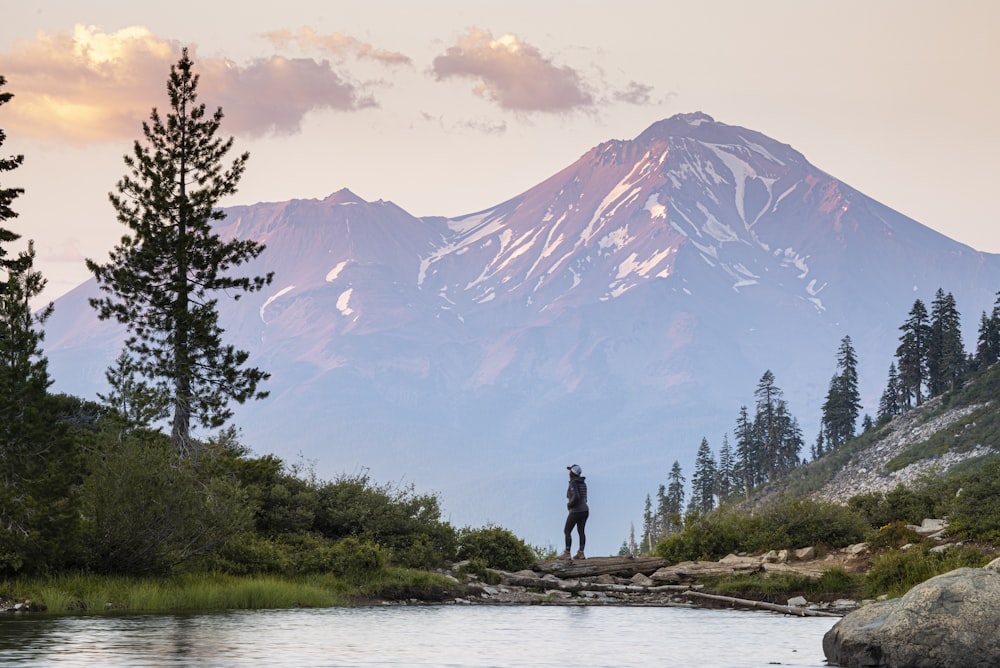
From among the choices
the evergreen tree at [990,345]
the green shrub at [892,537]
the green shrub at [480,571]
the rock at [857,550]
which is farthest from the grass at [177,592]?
the evergreen tree at [990,345]

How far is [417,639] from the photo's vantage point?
23938 mm

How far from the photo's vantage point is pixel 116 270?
4566cm

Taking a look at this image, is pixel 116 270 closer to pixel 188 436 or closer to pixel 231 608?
pixel 188 436

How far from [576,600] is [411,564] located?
A: 573cm

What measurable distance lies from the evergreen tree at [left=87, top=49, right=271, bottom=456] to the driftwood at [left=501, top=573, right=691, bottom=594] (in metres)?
14.0

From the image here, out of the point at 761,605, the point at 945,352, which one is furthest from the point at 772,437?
the point at 761,605

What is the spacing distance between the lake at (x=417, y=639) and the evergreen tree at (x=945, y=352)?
119 m

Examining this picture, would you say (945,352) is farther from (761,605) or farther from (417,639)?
(417,639)

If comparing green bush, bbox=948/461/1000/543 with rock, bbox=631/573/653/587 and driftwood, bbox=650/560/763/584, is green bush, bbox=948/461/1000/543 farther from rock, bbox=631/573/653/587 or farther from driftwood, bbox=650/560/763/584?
rock, bbox=631/573/653/587

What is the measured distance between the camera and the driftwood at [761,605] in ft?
101

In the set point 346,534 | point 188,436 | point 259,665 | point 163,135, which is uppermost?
point 163,135

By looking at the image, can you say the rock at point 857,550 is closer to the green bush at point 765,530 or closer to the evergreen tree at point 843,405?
the green bush at point 765,530

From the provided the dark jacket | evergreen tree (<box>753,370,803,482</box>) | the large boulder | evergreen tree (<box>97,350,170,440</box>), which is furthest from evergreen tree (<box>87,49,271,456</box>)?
evergreen tree (<box>753,370,803,482</box>)

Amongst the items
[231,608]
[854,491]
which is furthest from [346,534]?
[854,491]
